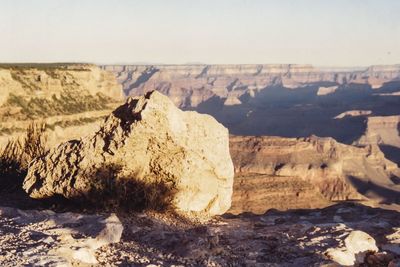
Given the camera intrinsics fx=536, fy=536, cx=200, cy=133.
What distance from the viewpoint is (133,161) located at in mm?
12203

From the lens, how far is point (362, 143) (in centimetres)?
13362

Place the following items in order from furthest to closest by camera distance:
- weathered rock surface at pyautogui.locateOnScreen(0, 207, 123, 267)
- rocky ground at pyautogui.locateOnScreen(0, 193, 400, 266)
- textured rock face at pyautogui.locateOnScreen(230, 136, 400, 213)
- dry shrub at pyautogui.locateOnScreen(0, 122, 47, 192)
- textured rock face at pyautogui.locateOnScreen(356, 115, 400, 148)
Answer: textured rock face at pyautogui.locateOnScreen(356, 115, 400, 148), textured rock face at pyautogui.locateOnScreen(230, 136, 400, 213), dry shrub at pyautogui.locateOnScreen(0, 122, 47, 192), rocky ground at pyautogui.locateOnScreen(0, 193, 400, 266), weathered rock surface at pyautogui.locateOnScreen(0, 207, 123, 267)

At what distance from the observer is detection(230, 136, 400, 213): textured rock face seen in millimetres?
38125

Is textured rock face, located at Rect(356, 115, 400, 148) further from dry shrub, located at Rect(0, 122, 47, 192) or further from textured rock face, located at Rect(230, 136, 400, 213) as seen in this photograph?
dry shrub, located at Rect(0, 122, 47, 192)

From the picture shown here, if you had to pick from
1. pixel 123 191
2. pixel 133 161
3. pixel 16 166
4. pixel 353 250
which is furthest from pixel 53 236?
pixel 16 166

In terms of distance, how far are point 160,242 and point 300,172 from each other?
220 feet

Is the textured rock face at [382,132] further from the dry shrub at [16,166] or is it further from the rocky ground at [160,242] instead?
A: the rocky ground at [160,242]

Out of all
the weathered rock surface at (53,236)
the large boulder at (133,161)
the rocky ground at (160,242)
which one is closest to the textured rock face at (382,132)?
the large boulder at (133,161)

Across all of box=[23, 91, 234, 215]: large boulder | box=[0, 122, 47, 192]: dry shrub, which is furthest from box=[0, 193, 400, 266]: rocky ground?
box=[0, 122, 47, 192]: dry shrub

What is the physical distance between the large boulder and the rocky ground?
599 millimetres

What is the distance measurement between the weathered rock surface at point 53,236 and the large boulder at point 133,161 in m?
1.10

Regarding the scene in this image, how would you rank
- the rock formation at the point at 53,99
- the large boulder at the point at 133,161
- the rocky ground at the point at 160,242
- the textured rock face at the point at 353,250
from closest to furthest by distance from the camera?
the rocky ground at the point at 160,242 < the textured rock face at the point at 353,250 < the large boulder at the point at 133,161 < the rock formation at the point at 53,99

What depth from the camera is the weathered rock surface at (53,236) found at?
7.84m

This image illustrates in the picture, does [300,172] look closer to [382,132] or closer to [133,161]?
[133,161]
